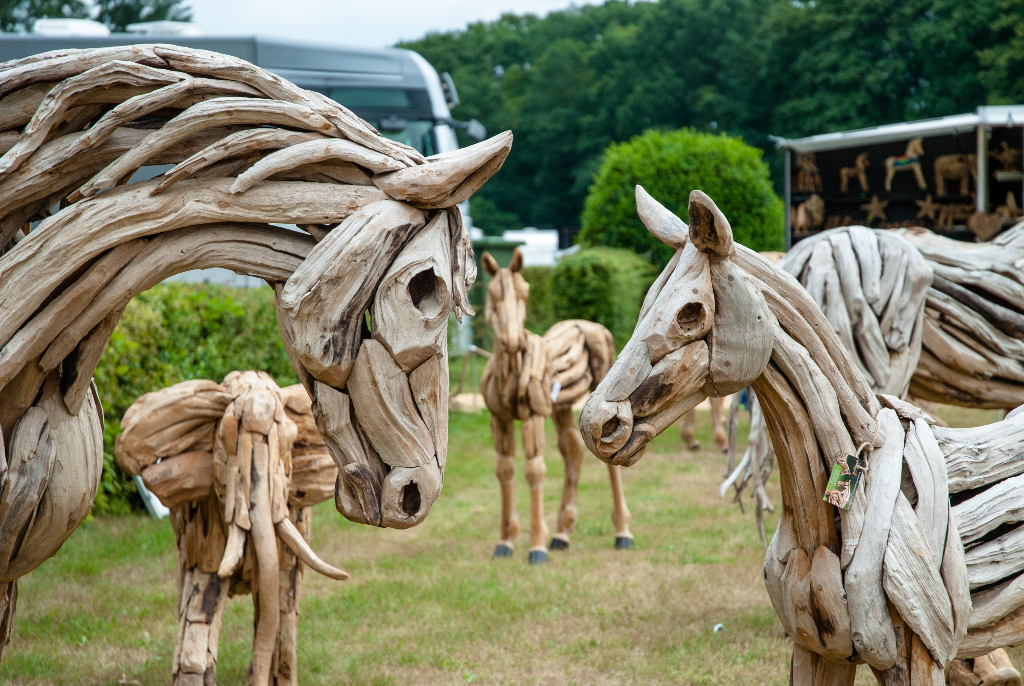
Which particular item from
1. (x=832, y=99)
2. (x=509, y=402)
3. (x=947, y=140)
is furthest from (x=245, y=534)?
(x=832, y=99)

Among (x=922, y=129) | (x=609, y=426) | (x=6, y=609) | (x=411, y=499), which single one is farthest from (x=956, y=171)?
(x=6, y=609)

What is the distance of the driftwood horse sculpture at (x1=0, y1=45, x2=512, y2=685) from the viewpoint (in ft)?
5.59

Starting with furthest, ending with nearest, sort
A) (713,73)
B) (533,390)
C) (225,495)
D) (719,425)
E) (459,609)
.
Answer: (713,73)
(719,425)
(533,390)
(459,609)
(225,495)

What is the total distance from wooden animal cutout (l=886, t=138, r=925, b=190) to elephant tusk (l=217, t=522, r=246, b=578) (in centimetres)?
798

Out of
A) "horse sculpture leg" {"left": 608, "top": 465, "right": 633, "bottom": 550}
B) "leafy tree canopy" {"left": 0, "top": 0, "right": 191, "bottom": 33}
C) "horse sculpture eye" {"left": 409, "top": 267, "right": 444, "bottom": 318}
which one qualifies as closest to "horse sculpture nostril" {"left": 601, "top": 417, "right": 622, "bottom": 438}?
"horse sculpture eye" {"left": 409, "top": 267, "right": 444, "bottom": 318}

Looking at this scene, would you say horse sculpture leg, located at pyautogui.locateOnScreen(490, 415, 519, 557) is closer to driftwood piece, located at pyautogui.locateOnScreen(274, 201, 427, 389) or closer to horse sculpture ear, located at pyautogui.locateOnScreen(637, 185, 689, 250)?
horse sculpture ear, located at pyautogui.locateOnScreen(637, 185, 689, 250)

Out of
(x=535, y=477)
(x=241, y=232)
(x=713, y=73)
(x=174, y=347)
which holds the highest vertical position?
(x=713, y=73)

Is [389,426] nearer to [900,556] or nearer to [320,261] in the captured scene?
[320,261]

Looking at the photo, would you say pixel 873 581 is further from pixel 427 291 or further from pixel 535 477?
pixel 535 477

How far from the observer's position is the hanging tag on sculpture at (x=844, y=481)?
7.64 feet

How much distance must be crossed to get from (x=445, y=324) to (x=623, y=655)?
3740mm

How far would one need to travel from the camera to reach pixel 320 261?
1.73 metres

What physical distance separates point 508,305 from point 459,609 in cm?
234

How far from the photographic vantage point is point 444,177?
174 centimetres
